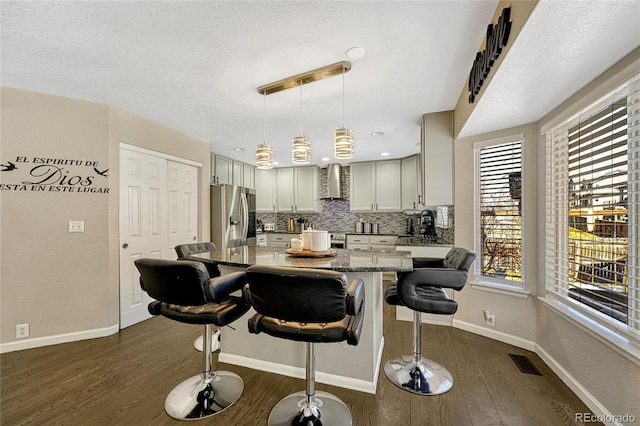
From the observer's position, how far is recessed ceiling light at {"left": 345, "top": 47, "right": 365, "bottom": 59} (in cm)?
186

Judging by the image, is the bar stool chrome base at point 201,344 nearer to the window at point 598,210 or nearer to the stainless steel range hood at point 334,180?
the window at point 598,210

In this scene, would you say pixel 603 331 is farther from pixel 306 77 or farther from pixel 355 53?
pixel 306 77

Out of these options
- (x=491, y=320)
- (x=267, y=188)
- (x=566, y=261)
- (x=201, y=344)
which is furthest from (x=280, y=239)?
(x=566, y=261)

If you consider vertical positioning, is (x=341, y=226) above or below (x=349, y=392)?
above

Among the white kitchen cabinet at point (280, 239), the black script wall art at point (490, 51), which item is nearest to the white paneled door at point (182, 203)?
the white kitchen cabinet at point (280, 239)

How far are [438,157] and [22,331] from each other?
4.57m

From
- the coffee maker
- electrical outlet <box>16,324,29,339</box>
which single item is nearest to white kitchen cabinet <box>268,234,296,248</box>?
the coffee maker

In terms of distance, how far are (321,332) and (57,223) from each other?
2984 millimetres

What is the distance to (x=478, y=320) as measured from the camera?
2797 millimetres

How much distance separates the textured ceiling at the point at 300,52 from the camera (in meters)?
1.44

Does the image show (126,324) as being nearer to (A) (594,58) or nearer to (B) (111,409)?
(B) (111,409)

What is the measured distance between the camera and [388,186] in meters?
5.28

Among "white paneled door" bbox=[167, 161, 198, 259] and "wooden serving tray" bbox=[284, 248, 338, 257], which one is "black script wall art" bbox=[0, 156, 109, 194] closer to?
"white paneled door" bbox=[167, 161, 198, 259]

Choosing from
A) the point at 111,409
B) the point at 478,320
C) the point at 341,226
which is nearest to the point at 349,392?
the point at 111,409
